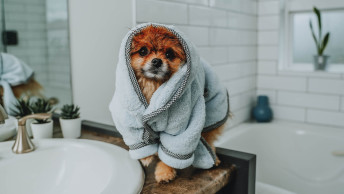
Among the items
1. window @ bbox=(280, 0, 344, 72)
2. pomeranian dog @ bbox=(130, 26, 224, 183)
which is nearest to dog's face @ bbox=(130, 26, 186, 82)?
pomeranian dog @ bbox=(130, 26, 224, 183)

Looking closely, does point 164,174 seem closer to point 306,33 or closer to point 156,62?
point 156,62

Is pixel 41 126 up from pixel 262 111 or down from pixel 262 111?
up

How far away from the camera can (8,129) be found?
86 cm

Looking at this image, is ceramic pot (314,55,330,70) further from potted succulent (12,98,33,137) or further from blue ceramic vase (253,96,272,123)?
potted succulent (12,98,33,137)

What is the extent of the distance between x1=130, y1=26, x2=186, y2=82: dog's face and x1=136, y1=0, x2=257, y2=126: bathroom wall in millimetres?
571

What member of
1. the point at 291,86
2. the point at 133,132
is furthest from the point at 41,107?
the point at 291,86

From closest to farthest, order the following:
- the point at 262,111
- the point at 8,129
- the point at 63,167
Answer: the point at 63,167 < the point at 8,129 < the point at 262,111

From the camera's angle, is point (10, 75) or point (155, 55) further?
point (10, 75)

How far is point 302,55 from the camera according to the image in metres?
1.96

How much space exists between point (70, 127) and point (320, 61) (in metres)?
1.51

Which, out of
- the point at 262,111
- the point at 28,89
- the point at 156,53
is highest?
the point at 156,53

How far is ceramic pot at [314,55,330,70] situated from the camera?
178cm

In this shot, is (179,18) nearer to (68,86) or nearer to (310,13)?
(68,86)

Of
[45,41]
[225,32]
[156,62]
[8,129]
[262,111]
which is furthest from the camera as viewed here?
[262,111]
